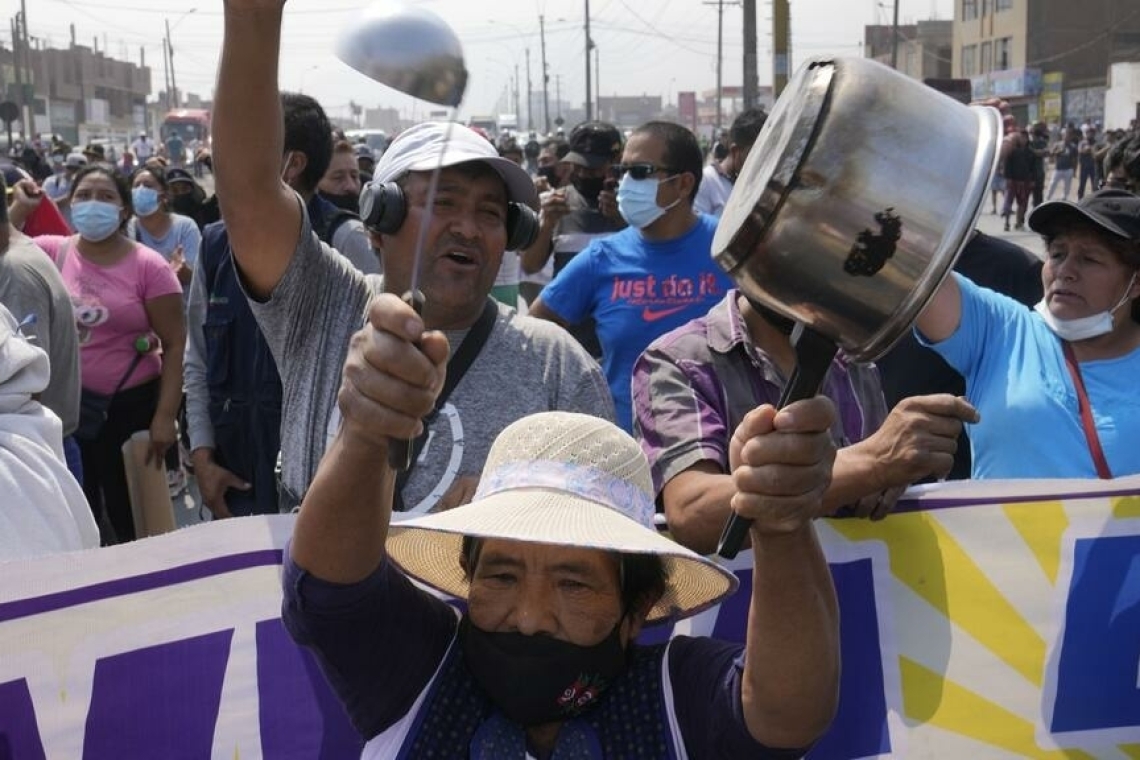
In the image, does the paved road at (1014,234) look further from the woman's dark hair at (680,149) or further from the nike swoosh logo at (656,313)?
the nike swoosh logo at (656,313)

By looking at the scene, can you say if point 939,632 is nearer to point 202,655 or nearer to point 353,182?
point 202,655

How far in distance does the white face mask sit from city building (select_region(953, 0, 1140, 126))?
6862cm

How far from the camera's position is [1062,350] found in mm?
3439

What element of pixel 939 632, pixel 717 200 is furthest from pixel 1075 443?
pixel 717 200

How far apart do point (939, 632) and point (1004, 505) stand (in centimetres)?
34

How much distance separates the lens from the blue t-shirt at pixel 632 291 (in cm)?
486

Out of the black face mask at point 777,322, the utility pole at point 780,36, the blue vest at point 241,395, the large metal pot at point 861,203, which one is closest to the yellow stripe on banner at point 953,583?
the black face mask at point 777,322

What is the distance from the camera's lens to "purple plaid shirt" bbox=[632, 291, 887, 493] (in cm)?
271

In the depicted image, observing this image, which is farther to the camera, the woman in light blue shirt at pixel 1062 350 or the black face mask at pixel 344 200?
the black face mask at pixel 344 200

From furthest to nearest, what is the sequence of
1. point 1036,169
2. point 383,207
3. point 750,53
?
point 1036,169
point 750,53
point 383,207

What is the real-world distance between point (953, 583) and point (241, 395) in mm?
2196

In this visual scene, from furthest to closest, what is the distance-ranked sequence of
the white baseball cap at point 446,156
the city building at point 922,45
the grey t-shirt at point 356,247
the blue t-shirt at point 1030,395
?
the city building at point 922,45 < the grey t-shirt at point 356,247 < the blue t-shirt at point 1030,395 < the white baseball cap at point 446,156

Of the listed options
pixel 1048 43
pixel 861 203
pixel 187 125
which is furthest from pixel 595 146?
pixel 1048 43

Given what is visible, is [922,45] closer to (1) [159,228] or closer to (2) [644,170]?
(1) [159,228]
